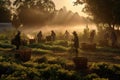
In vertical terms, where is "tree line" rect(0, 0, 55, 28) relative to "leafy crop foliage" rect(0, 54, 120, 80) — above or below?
above

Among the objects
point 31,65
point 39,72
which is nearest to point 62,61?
point 31,65

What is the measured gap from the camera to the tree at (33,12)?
91.0 meters

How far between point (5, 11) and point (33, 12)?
1569cm

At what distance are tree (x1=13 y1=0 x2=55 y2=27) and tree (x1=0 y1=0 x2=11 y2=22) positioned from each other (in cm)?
640

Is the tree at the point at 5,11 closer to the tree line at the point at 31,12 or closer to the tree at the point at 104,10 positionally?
the tree line at the point at 31,12

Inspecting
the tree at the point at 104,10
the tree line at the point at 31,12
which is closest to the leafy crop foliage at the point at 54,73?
the tree at the point at 104,10

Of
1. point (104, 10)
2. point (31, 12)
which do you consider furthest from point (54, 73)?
point (31, 12)

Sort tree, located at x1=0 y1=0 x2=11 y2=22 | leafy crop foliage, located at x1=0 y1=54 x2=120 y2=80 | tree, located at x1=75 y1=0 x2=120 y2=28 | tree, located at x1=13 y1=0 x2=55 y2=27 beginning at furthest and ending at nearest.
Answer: tree, located at x1=0 y1=0 x2=11 y2=22, tree, located at x1=13 y1=0 x2=55 y2=27, tree, located at x1=75 y1=0 x2=120 y2=28, leafy crop foliage, located at x1=0 y1=54 x2=120 y2=80

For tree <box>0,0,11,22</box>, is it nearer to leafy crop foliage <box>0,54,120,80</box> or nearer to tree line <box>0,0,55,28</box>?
tree line <box>0,0,55,28</box>

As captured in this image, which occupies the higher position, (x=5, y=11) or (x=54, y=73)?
(x=5, y=11)

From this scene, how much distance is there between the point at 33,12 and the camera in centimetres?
9288

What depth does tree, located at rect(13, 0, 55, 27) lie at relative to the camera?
91000mm

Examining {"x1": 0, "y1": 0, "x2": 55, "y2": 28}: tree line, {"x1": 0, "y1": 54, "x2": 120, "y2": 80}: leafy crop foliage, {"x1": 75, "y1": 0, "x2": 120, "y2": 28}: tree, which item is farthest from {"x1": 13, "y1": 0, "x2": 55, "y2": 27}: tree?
{"x1": 0, "y1": 54, "x2": 120, "y2": 80}: leafy crop foliage

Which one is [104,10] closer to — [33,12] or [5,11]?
[33,12]
